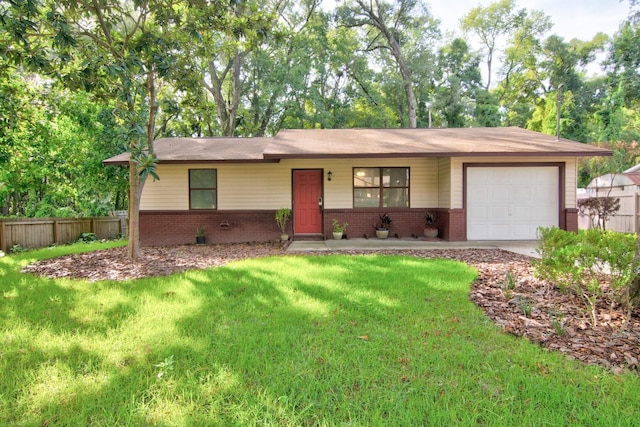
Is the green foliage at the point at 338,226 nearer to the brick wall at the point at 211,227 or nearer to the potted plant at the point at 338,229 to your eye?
the potted plant at the point at 338,229

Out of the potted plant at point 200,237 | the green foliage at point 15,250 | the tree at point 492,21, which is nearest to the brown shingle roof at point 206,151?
the potted plant at point 200,237

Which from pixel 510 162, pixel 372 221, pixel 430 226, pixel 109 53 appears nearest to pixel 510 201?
pixel 510 162

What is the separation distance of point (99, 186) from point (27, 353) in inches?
507

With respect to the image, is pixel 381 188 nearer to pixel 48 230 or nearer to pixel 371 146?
pixel 371 146

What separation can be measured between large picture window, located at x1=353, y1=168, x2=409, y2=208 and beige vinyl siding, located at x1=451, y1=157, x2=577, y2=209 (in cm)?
156

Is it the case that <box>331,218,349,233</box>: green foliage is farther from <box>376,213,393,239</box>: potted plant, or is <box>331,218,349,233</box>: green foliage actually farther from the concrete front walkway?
<box>376,213,393,239</box>: potted plant

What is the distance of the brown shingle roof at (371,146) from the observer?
351 inches

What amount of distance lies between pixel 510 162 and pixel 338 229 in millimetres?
5402

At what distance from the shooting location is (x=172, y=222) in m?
10.7

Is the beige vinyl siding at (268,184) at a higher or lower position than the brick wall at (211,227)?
higher

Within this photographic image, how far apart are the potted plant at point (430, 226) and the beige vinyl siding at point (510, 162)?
3.35ft

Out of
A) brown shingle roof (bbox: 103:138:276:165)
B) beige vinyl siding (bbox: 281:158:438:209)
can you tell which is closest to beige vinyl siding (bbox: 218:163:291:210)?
brown shingle roof (bbox: 103:138:276:165)

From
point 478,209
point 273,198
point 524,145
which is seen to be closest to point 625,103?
point 524,145

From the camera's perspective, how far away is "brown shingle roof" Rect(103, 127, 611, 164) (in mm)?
8914
